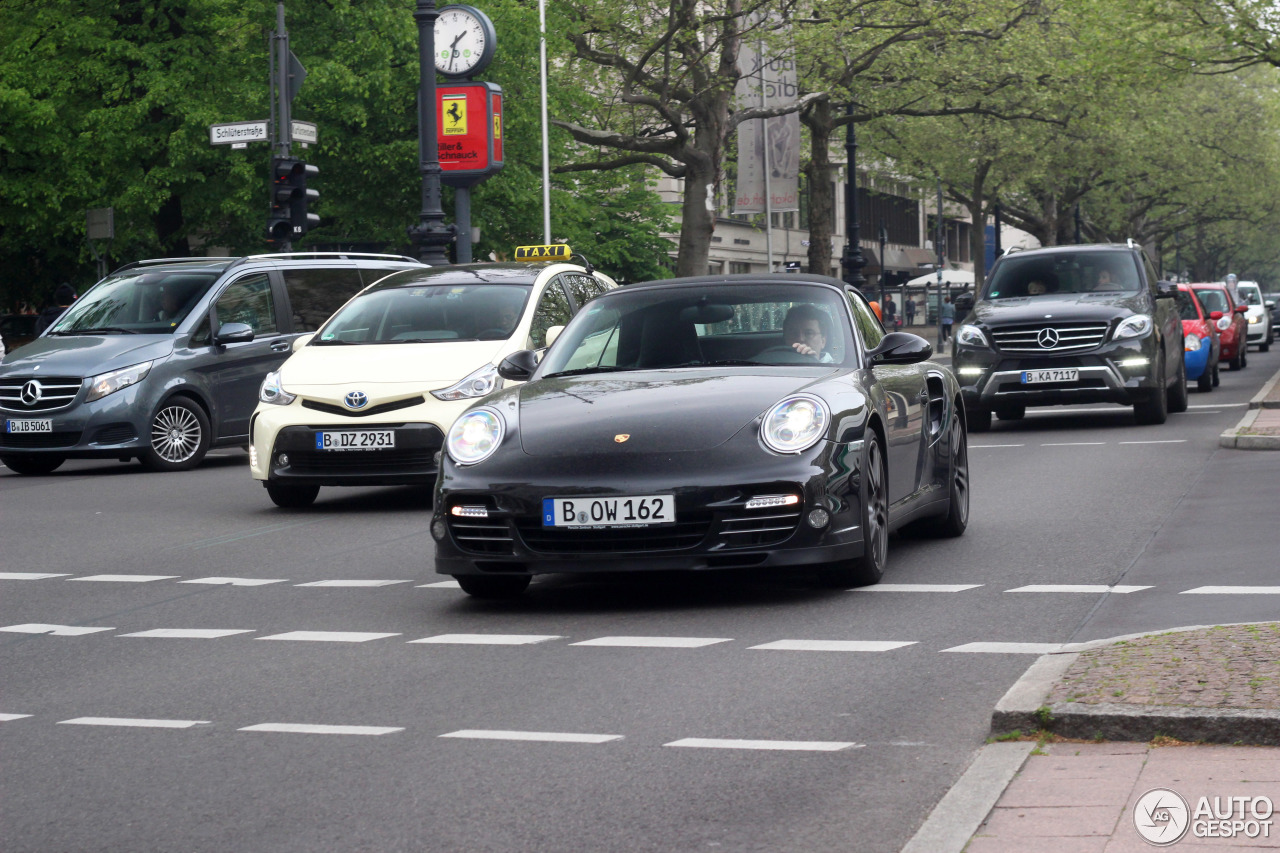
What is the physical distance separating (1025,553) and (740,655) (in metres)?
3.21

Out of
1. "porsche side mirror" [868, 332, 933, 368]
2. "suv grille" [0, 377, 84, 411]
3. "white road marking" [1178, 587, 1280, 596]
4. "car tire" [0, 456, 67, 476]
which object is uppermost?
"porsche side mirror" [868, 332, 933, 368]

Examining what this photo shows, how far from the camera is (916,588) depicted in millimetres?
8422

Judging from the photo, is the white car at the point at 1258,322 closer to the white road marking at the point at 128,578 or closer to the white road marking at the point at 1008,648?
the white road marking at the point at 128,578

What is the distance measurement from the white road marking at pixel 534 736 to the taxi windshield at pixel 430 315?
7.94 meters

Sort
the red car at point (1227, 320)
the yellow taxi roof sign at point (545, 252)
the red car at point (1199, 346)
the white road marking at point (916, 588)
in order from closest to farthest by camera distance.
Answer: the white road marking at point (916, 588), the red car at point (1199, 346), the yellow taxi roof sign at point (545, 252), the red car at point (1227, 320)

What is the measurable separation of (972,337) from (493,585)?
38.6ft

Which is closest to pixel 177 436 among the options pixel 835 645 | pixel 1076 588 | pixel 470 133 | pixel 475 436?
pixel 475 436

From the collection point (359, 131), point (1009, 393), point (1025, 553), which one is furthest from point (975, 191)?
point (1025, 553)

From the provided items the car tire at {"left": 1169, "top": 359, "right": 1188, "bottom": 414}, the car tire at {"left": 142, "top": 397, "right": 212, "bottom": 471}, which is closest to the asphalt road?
the car tire at {"left": 142, "top": 397, "right": 212, "bottom": 471}

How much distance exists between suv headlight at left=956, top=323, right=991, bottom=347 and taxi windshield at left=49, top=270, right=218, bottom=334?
24.4ft

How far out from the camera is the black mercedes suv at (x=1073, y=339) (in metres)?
18.8

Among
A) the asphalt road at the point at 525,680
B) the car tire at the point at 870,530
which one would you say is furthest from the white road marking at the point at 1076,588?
the car tire at the point at 870,530

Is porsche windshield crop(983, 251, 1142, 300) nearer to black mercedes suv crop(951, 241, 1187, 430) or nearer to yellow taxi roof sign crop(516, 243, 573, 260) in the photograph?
black mercedes suv crop(951, 241, 1187, 430)

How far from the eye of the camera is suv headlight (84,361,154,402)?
54.2ft
